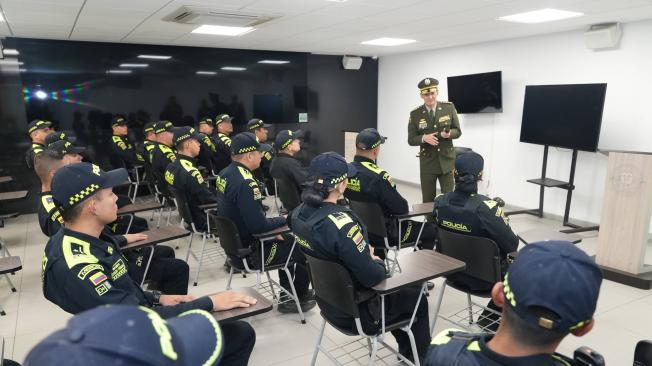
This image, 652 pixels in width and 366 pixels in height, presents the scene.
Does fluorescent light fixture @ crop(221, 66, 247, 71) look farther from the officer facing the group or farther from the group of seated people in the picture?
the officer facing the group

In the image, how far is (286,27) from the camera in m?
5.10

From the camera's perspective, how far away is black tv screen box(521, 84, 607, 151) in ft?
15.6

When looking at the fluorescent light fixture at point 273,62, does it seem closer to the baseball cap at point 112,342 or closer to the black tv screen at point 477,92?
the black tv screen at point 477,92

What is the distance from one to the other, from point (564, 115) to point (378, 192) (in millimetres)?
3321

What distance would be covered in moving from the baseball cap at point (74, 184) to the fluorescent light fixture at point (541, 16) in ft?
14.2

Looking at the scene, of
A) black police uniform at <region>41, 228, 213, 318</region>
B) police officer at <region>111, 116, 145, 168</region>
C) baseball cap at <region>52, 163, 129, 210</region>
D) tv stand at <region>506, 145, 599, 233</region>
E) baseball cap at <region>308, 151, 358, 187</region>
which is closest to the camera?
black police uniform at <region>41, 228, 213, 318</region>

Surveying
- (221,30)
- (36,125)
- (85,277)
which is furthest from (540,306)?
(36,125)

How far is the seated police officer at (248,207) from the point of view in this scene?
2.92m

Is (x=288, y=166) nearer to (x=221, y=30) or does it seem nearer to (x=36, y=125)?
(x=221, y=30)

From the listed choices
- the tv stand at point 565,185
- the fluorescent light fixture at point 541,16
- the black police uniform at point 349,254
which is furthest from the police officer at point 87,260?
the tv stand at point 565,185

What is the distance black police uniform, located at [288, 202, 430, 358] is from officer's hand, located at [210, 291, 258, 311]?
17.2 inches

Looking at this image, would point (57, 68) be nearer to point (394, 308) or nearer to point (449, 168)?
point (449, 168)

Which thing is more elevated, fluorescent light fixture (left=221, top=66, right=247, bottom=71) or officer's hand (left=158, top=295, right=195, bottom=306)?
fluorescent light fixture (left=221, top=66, right=247, bottom=71)

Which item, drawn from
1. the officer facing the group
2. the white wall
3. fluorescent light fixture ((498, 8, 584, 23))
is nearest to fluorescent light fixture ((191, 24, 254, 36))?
the officer facing the group
